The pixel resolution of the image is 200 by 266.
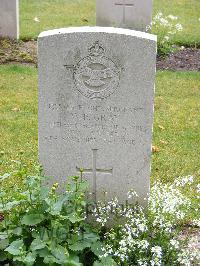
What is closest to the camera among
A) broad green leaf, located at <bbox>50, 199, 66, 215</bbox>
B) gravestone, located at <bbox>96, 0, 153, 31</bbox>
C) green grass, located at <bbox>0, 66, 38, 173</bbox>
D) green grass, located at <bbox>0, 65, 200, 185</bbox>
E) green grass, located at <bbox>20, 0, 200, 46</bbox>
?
broad green leaf, located at <bbox>50, 199, 66, 215</bbox>

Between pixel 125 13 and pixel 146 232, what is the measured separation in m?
6.28

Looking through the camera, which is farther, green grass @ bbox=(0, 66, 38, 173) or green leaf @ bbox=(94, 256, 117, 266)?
green grass @ bbox=(0, 66, 38, 173)

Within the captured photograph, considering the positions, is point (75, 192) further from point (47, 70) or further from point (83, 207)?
point (47, 70)

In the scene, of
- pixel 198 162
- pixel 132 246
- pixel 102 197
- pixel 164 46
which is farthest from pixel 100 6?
pixel 132 246

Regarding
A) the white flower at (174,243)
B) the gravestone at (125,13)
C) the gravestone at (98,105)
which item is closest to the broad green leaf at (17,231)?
the gravestone at (98,105)

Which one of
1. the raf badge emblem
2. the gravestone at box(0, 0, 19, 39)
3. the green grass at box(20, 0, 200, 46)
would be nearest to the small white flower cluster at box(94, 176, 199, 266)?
the raf badge emblem

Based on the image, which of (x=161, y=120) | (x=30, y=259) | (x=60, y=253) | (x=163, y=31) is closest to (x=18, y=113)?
(x=161, y=120)

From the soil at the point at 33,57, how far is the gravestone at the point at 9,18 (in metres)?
0.15

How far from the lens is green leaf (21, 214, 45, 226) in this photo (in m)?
4.07

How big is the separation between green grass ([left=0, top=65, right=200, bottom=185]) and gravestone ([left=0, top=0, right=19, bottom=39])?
1221mm

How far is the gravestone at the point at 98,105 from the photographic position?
4293 millimetres

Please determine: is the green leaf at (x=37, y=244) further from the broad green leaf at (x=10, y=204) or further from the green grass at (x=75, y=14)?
the green grass at (x=75, y=14)

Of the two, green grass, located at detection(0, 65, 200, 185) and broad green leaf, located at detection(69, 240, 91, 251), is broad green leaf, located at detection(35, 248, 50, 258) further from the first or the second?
green grass, located at detection(0, 65, 200, 185)

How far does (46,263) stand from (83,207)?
754 mm
